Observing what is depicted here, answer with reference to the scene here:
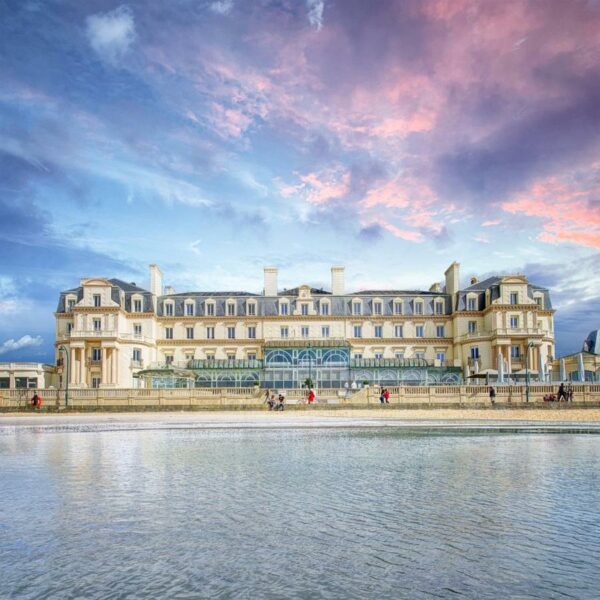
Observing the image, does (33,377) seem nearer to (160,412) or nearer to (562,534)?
(160,412)

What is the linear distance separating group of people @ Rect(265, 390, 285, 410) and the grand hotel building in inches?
857

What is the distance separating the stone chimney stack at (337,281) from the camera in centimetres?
7956

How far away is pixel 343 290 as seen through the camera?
7962cm

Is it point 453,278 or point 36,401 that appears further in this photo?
point 453,278

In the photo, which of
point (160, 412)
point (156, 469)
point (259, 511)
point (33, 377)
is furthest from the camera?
point (33, 377)

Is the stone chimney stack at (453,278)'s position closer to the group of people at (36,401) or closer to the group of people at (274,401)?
the group of people at (274,401)

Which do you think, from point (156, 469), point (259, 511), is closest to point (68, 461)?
point (156, 469)

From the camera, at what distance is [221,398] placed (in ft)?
155

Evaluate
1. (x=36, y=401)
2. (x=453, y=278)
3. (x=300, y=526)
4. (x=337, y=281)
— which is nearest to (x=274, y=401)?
(x=36, y=401)

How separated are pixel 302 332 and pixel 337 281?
26.1 feet

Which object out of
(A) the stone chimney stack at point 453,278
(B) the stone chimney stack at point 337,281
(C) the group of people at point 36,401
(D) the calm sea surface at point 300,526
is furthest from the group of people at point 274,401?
(A) the stone chimney stack at point 453,278

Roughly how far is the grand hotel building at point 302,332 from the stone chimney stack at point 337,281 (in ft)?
0.45

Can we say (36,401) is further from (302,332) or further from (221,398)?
(302,332)

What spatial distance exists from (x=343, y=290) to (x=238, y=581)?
73.6 metres
